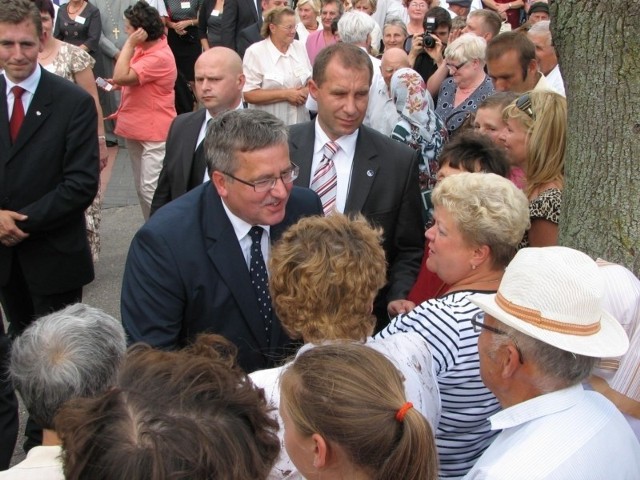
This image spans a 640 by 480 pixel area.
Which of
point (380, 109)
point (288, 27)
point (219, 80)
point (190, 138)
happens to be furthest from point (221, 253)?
point (288, 27)

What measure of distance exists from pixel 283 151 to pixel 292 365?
1394mm

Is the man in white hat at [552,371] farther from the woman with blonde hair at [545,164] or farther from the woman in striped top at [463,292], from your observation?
the woman with blonde hair at [545,164]

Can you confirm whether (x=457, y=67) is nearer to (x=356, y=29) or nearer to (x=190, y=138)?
(x=356, y=29)

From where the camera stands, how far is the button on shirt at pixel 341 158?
4.00m

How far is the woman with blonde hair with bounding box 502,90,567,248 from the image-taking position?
11.5ft

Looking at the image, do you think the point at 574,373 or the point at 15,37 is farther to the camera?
the point at 15,37

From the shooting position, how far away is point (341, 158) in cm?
404

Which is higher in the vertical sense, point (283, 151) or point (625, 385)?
point (283, 151)

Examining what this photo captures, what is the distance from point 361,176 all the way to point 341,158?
19 cm

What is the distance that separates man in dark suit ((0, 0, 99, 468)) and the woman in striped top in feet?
7.53

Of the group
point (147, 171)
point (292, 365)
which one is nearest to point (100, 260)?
point (147, 171)

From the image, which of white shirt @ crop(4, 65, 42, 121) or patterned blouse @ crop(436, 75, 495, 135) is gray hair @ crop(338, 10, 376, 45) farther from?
white shirt @ crop(4, 65, 42, 121)

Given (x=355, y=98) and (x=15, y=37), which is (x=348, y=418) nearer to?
(x=355, y=98)

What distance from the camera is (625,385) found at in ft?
7.78
